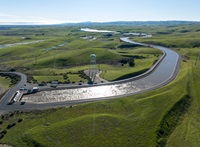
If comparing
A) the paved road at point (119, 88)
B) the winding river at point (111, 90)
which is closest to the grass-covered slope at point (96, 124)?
the paved road at point (119, 88)

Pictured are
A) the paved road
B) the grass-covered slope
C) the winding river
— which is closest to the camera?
the grass-covered slope

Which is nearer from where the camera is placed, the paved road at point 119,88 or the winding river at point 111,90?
the paved road at point 119,88

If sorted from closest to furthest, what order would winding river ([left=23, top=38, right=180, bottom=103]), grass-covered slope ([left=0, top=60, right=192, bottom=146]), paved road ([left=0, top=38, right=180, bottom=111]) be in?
grass-covered slope ([left=0, top=60, right=192, bottom=146]), paved road ([left=0, top=38, right=180, bottom=111]), winding river ([left=23, top=38, right=180, bottom=103])

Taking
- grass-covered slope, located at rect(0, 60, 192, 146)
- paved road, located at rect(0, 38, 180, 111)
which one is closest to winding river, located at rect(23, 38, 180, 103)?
paved road, located at rect(0, 38, 180, 111)

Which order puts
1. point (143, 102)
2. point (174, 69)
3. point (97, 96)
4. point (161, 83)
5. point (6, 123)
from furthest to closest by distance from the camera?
point (174, 69) < point (161, 83) < point (97, 96) < point (143, 102) < point (6, 123)

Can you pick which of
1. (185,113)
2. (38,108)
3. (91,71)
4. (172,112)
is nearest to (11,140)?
(38,108)

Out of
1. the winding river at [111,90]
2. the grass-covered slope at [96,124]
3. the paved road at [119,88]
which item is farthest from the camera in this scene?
the winding river at [111,90]

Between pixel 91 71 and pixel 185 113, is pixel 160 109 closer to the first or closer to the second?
pixel 185 113

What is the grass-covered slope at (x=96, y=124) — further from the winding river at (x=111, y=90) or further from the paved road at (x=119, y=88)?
the winding river at (x=111, y=90)

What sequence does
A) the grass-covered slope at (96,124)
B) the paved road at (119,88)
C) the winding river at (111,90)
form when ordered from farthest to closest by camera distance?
the winding river at (111,90), the paved road at (119,88), the grass-covered slope at (96,124)

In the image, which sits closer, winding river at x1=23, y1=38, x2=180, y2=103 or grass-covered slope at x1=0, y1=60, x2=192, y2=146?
grass-covered slope at x1=0, y1=60, x2=192, y2=146

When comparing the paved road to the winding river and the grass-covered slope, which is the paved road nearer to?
the winding river
